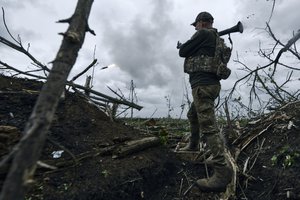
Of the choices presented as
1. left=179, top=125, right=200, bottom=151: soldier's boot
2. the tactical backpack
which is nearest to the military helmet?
the tactical backpack

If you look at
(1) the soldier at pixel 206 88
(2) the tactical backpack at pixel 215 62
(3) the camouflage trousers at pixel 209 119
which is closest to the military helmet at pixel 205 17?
(1) the soldier at pixel 206 88

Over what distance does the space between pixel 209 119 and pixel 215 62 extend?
31.5 inches

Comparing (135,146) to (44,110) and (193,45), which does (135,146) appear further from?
(44,110)

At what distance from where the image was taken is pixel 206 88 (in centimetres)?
473

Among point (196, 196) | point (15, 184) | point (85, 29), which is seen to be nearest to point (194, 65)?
point (196, 196)

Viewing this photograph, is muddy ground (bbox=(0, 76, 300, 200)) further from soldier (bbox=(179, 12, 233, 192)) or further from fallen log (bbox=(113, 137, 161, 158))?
soldier (bbox=(179, 12, 233, 192))

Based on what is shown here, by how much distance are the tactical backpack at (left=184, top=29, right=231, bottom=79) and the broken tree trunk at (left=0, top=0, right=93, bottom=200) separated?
2545 mm

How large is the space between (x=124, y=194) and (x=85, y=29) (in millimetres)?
2505

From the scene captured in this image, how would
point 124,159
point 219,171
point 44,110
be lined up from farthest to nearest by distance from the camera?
point 124,159, point 219,171, point 44,110

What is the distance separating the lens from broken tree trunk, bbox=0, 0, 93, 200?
1872 millimetres

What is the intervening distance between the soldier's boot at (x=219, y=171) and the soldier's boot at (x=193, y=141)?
92 cm

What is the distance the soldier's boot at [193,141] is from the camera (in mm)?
5480

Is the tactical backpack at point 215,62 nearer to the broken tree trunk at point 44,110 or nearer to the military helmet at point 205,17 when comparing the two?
the military helmet at point 205,17

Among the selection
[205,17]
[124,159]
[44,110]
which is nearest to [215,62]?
[205,17]
